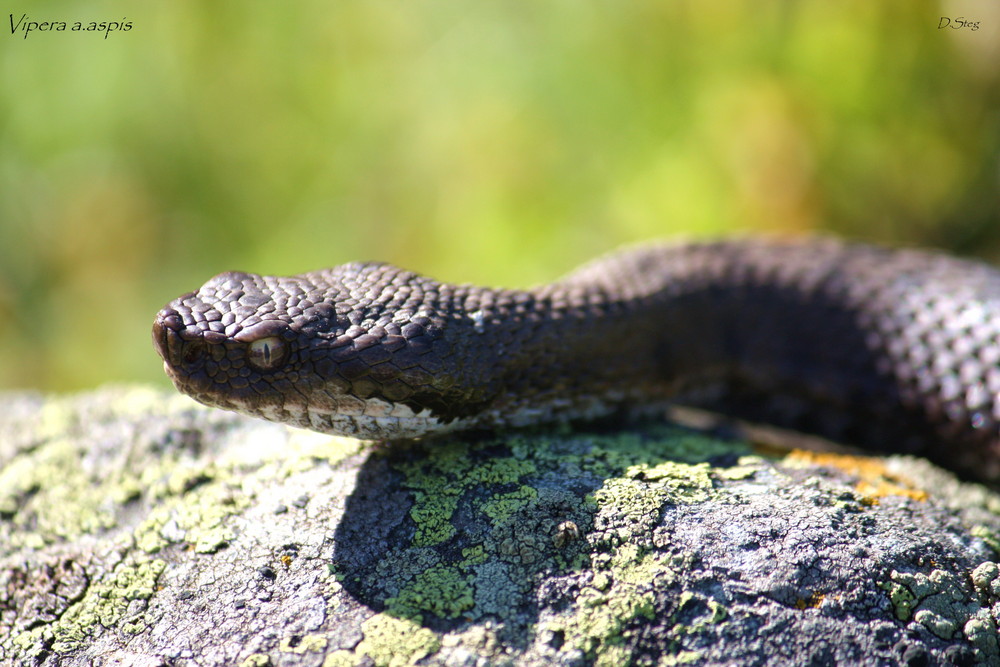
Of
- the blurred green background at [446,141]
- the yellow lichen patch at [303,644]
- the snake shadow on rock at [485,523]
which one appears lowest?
the yellow lichen patch at [303,644]

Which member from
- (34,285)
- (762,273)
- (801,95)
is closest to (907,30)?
(801,95)

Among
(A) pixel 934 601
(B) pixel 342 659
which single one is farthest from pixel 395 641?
(A) pixel 934 601

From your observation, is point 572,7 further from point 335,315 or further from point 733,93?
point 335,315

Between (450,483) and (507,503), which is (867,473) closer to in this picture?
(507,503)

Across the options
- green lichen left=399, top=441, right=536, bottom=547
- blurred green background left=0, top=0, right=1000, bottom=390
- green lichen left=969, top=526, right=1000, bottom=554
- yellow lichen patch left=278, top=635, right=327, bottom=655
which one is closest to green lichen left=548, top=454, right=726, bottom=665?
green lichen left=399, top=441, right=536, bottom=547

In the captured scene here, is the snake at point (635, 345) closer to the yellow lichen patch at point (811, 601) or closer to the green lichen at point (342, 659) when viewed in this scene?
the green lichen at point (342, 659)

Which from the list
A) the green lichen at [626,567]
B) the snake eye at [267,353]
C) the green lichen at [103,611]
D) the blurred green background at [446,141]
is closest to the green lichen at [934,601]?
the green lichen at [626,567]
